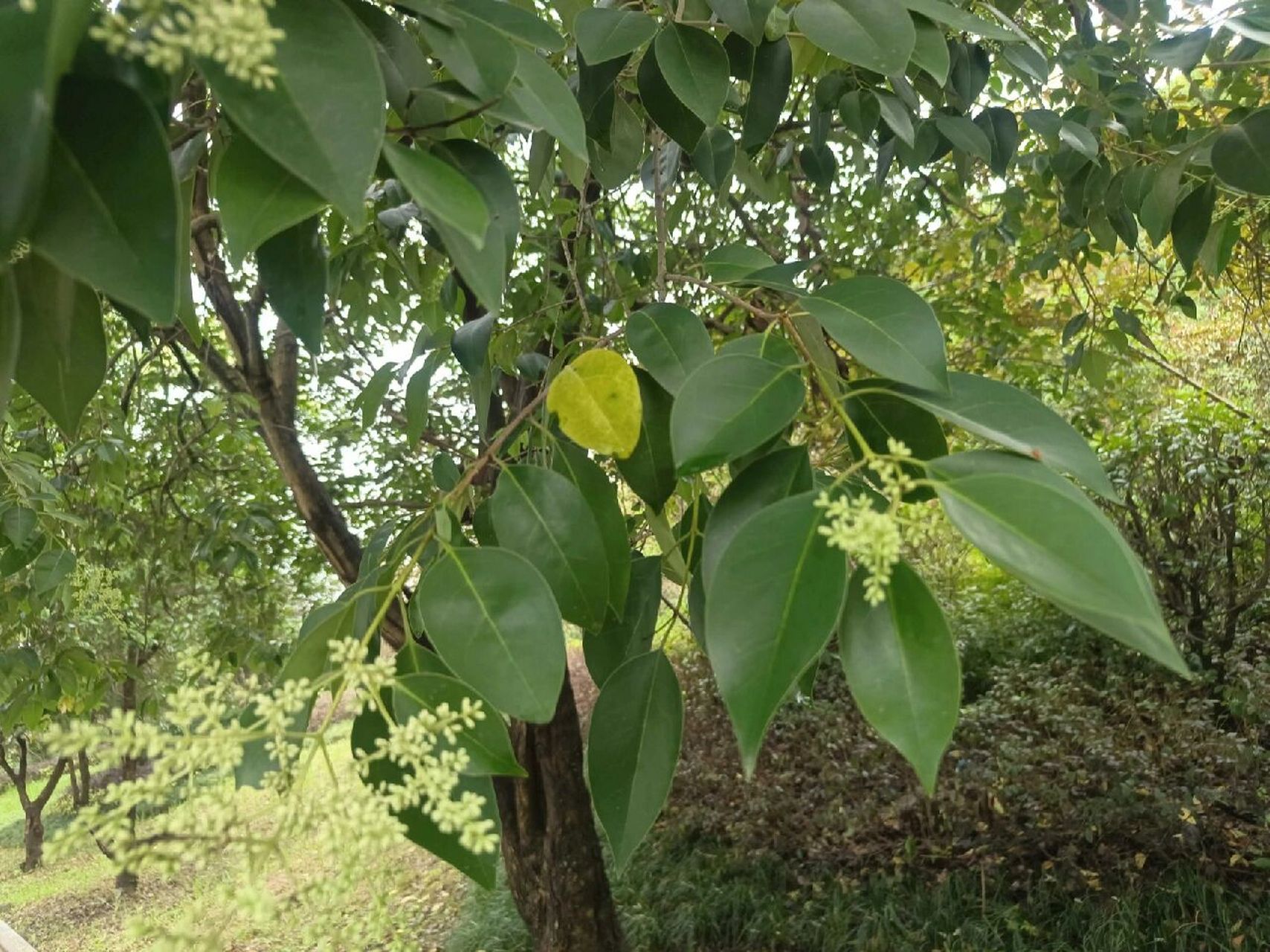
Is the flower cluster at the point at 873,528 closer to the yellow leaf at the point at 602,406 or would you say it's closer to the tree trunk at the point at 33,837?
the yellow leaf at the point at 602,406

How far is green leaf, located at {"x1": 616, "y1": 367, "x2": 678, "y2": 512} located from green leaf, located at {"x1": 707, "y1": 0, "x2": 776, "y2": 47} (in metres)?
0.28

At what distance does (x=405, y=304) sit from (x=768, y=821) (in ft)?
9.29

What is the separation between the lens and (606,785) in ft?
1.76

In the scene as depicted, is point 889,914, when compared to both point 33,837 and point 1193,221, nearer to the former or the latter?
point 1193,221

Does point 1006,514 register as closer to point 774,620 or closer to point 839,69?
point 774,620

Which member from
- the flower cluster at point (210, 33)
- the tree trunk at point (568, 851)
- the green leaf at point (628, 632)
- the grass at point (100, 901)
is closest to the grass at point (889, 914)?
the grass at point (100, 901)

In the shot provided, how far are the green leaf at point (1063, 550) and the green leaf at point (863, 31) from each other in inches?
13.8

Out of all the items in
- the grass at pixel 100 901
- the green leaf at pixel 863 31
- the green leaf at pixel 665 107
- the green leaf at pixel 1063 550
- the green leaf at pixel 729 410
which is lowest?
the grass at pixel 100 901

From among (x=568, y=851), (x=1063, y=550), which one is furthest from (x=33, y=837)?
(x=1063, y=550)

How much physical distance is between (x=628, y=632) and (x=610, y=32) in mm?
447

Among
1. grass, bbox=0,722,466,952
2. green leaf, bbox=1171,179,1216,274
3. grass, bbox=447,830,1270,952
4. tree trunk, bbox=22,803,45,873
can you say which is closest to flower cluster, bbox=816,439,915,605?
green leaf, bbox=1171,179,1216,274

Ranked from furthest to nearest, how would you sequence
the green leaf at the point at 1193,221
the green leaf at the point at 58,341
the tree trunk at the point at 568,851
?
the tree trunk at the point at 568,851 < the green leaf at the point at 1193,221 < the green leaf at the point at 58,341

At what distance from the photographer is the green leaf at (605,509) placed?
23.8 inches

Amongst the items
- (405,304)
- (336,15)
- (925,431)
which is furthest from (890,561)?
(405,304)
